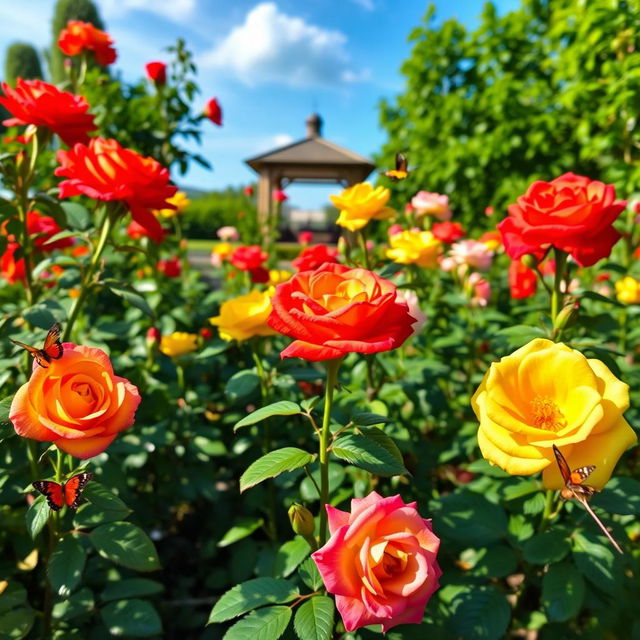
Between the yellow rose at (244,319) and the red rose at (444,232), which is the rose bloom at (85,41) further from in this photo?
the red rose at (444,232)

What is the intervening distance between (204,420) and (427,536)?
1.36 metres

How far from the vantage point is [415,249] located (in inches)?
59.1

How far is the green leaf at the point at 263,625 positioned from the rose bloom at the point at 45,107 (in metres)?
1.16

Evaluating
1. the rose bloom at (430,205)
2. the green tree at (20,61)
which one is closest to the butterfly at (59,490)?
the rose bloom at (430,205)

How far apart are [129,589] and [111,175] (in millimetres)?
908

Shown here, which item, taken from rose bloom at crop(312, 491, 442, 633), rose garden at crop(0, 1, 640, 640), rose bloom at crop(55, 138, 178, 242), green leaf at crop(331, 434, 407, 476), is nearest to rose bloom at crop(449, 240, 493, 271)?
rose garden at crop(0, 1, 640, 640)

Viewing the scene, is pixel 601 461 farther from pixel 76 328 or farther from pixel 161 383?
pixel 76 328

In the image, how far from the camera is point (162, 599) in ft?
5.23

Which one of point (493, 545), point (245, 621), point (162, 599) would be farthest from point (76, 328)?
point (493, 545)

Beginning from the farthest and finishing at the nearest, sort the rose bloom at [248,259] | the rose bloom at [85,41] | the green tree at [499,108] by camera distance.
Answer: the green tree at [499,108], the rose bloom at [248,259], the rose bloom at [85,41]

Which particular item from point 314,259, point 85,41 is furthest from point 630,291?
point 85,41

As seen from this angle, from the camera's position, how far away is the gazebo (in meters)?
8.61

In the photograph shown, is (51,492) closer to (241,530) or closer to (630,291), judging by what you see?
(241,530)

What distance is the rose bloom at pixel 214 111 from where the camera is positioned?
2.20 metres
